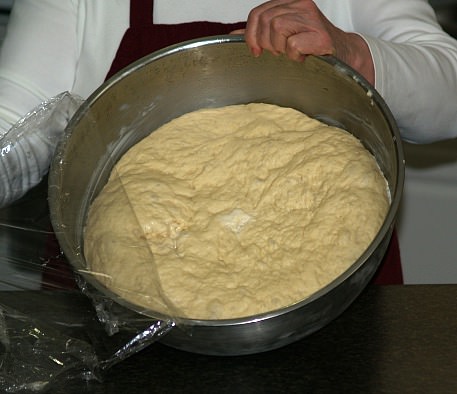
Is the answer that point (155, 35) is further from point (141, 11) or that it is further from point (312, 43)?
point (312, 43)

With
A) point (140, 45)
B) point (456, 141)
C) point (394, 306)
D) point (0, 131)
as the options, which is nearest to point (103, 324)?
point (394, 306)

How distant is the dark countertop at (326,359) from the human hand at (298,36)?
35 centimetres

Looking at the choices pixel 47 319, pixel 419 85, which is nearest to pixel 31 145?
pixel 47 319

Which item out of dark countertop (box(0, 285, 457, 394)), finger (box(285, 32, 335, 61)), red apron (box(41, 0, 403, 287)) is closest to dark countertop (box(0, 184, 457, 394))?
dark countertop (box(0, 285, 457, 394))

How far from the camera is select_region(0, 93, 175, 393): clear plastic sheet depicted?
2.50 feet

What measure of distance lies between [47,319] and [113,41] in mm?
585

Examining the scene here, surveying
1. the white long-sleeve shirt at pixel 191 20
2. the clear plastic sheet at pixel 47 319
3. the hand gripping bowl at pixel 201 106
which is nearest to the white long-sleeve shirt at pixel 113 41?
the white long-sleeve shirt at pixel 191 20

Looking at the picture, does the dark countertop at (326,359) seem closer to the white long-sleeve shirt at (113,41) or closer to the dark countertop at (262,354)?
the dark countertop at (262,354)

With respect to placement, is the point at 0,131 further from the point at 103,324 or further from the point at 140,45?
the point at 103,324

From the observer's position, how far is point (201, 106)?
114 cm

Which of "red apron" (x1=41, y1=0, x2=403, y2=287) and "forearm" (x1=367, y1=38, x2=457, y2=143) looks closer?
"forearm" (x1=367, y1=38, x2=457, y2=143)

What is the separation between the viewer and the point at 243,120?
3.64ft

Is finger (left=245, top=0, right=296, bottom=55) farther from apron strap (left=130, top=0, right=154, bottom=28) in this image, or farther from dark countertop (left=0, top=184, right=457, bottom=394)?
dark countertop (left=0, top=184, right=457, bottom=394)

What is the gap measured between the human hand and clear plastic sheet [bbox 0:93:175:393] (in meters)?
0.36
